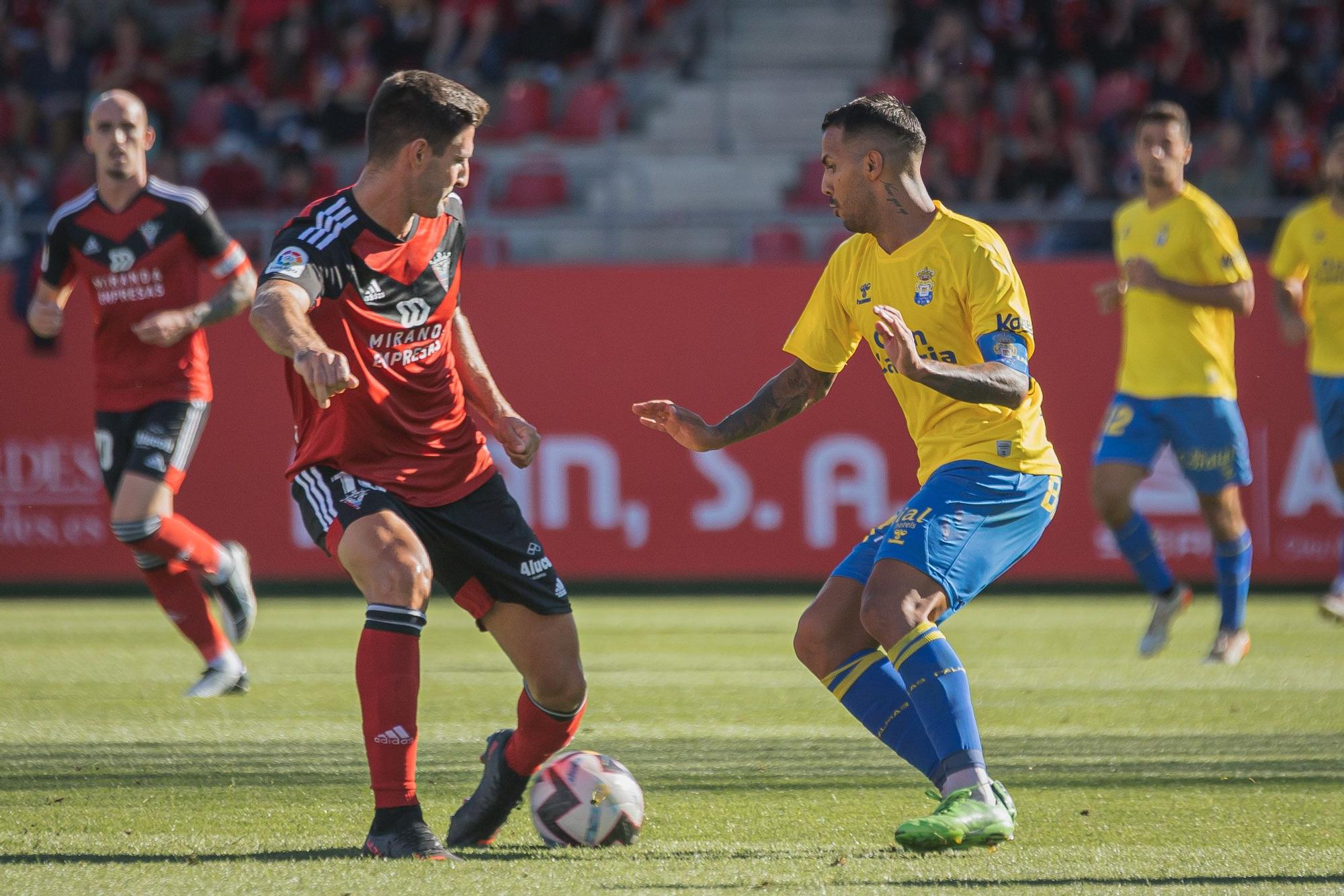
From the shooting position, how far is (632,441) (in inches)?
519

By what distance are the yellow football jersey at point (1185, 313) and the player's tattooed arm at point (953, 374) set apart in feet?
14.8

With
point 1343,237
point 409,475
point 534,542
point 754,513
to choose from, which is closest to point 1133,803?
point 534,542

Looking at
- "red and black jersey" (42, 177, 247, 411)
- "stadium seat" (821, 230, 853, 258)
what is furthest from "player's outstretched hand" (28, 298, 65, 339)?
"stadium seat" (821, 230, 853, 258)

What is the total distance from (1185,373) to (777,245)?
17.4ft

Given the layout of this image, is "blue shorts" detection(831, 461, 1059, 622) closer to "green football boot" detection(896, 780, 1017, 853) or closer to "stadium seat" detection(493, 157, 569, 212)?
"green football boot" detection(896, 780, 1017, 853)

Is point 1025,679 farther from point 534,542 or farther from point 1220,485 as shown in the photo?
point 534,542

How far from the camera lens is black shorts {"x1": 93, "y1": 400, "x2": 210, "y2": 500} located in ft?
25.9

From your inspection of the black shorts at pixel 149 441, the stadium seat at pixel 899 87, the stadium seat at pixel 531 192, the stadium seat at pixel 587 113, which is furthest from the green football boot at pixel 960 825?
the stadium seat at pixel 587 113

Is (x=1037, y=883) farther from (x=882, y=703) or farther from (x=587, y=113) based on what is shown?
(x=587, y=113)

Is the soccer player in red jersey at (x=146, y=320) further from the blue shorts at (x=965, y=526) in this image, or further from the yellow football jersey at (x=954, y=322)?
the blue shorts at (x=965, y=526)

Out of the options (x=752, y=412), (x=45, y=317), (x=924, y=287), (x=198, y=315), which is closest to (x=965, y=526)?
(x=924, y=287)

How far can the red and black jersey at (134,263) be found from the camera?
806 centimetres

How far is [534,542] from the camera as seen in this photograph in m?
5.12

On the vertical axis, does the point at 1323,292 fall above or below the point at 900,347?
below
